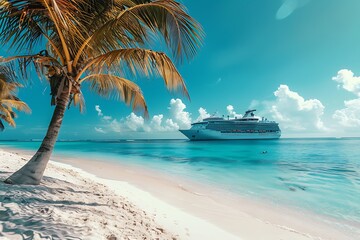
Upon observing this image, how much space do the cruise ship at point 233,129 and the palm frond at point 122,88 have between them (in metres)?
54.3

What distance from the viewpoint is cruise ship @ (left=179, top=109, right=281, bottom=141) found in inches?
2329

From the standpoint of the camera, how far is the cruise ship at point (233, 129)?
59.2 metres

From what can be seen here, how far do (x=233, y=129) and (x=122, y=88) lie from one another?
58.2 m

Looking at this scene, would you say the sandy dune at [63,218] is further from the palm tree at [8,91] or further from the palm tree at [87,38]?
the palm tree at [8,91]

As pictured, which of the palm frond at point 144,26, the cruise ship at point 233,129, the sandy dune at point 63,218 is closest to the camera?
the sandy dune at point 63,218

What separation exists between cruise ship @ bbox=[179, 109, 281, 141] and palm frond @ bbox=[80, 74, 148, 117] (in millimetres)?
54283

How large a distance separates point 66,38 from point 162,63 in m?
1.75

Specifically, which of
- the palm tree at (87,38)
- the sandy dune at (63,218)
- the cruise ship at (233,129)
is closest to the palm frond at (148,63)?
the palm tree at (87,38)

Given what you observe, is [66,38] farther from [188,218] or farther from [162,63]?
[188,218]

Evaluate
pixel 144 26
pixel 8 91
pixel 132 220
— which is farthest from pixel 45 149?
pixel 8 91

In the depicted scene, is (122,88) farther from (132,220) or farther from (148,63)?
(132,220)

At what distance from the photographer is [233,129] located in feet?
198

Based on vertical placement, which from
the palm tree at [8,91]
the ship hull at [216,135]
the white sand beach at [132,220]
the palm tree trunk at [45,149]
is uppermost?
the palm tree at [8,91]

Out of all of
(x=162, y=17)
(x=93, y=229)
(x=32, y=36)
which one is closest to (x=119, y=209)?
(x=93, y=229)
